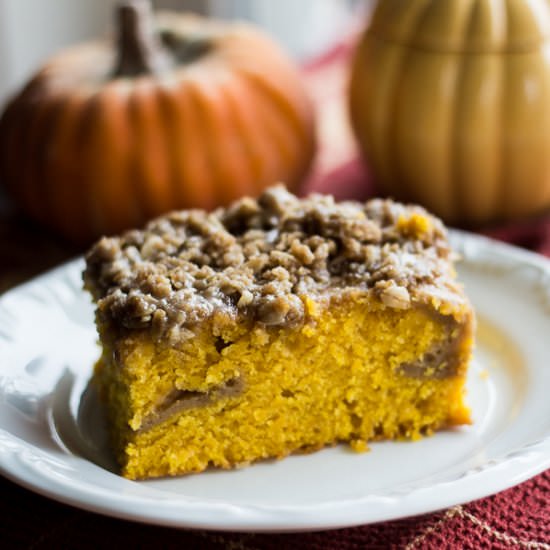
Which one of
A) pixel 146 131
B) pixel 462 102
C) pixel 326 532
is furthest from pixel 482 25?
pixel 326 532

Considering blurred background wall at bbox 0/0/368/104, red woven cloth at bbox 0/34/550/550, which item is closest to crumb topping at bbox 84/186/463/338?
red woven cloth at bbox 0/34/550/550

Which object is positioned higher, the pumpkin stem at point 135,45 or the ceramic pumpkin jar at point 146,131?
the pumpkin stem at point 135,45

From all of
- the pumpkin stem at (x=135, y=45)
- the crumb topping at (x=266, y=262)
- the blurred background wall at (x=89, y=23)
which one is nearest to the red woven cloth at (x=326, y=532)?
the crumb topping at (x=266, y=262)

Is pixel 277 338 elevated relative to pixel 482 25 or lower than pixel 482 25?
lower

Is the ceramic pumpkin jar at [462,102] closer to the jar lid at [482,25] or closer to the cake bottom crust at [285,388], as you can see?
the jar lid at [482,25]

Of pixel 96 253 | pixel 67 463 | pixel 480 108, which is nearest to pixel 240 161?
pixel 480 108

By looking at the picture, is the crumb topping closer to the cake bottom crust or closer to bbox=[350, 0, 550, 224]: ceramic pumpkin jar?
the cake bottom crust

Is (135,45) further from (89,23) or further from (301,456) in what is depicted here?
(89,23)
